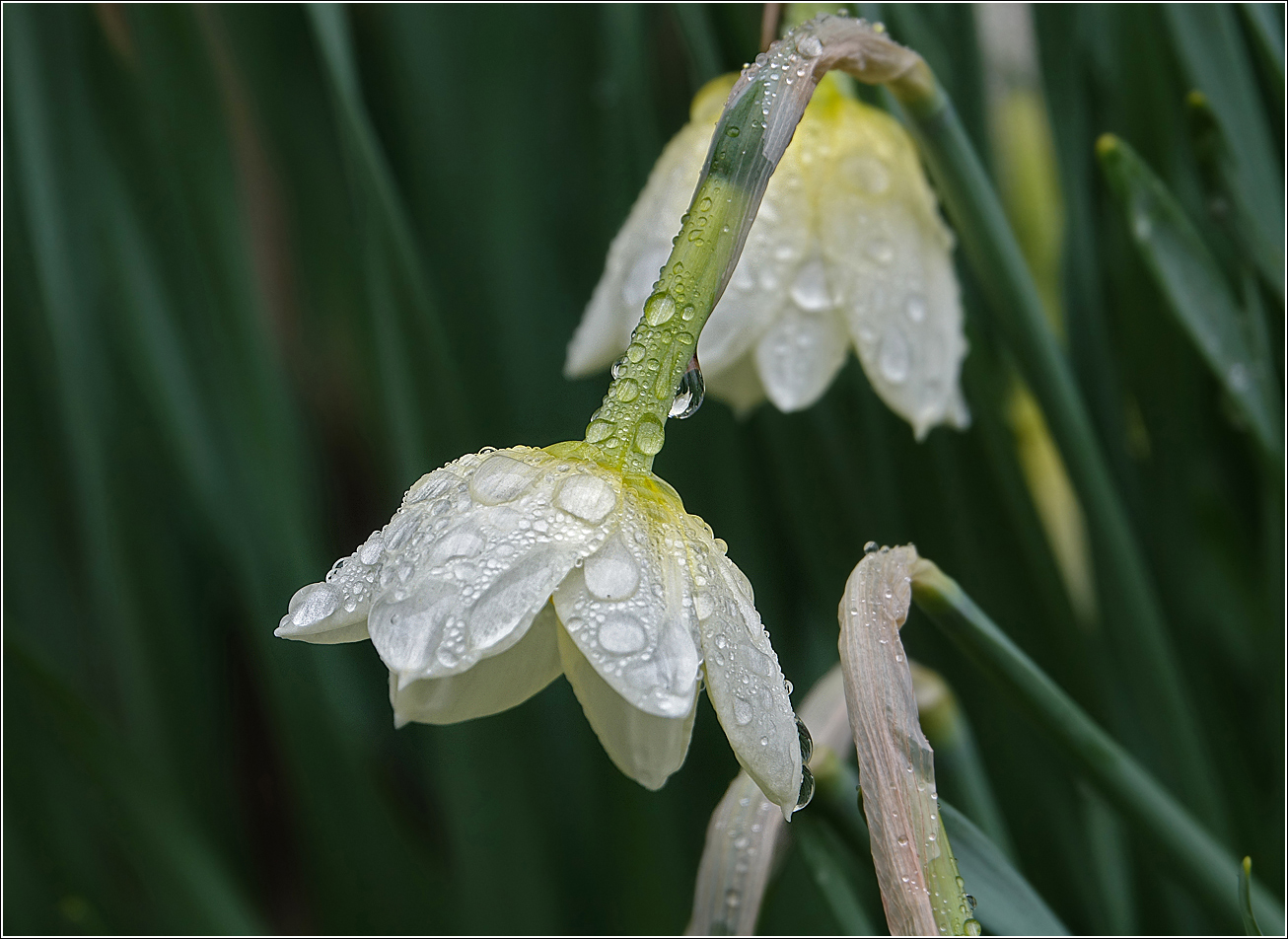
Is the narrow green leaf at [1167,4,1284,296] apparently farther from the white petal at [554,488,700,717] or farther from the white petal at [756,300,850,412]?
the white petal at [554,488,700,717]

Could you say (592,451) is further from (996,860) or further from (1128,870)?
(1128,870)

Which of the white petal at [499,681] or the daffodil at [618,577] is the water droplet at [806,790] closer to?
the daffodil at [618,577]

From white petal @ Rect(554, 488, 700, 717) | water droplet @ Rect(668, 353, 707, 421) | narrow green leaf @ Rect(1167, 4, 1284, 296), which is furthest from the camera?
narrow green leaf @ Rect(1167, 4, 1284, 296)

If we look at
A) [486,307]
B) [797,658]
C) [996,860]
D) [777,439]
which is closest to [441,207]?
[486,307]

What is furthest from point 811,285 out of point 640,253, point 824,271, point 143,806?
point 143,806

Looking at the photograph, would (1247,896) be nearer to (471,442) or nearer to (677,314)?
(677,314)

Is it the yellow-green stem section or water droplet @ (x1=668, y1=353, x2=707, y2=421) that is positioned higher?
the yellow-green stem section

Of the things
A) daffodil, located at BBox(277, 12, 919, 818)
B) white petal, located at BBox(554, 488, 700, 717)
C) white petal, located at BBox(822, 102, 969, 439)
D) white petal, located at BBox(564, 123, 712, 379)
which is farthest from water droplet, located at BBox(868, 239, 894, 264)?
white petal, located at BBox(554, 488, 700, 717)

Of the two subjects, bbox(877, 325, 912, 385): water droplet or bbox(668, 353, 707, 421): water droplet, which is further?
bbox(877, 325, 912, 385): water droplet
